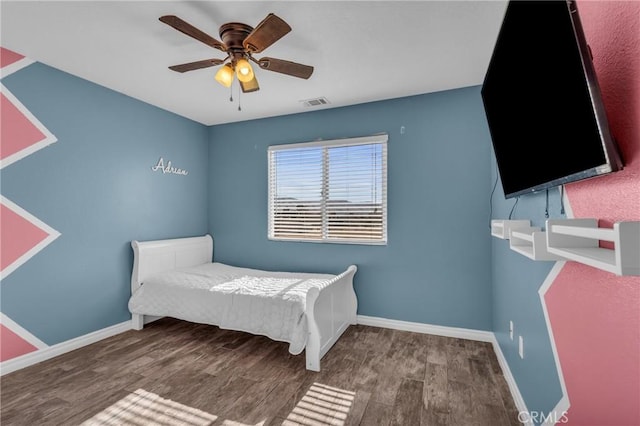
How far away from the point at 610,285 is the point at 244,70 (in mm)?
2204

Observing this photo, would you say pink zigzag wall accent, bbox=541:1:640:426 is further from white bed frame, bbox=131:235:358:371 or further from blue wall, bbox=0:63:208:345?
blue wall, bbox=0:63:208:345

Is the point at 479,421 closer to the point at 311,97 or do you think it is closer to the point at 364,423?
the point at 364,423

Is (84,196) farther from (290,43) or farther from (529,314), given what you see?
(529,314)

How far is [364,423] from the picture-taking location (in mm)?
1860

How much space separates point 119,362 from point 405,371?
2.48m

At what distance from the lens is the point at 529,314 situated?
5.74 ft

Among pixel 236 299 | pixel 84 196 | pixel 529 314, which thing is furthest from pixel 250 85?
pixel 529 314

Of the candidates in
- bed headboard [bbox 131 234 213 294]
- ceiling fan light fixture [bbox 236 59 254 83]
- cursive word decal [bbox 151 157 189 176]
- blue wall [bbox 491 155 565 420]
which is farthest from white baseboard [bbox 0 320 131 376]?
blue wall [bbox 491 155 565 420]

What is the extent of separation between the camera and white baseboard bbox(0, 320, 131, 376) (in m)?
2.44

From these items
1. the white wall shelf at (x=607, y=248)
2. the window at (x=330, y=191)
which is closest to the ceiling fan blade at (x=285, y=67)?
the window at (x=330, y=191)

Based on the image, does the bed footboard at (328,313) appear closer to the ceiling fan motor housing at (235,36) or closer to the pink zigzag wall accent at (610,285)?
the pink zigzag wall accent at (610,285)

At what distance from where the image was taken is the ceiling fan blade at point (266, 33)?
5.38 ft

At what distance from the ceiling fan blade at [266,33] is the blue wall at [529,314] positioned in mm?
1670

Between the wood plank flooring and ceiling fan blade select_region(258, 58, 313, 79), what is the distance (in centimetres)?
234
